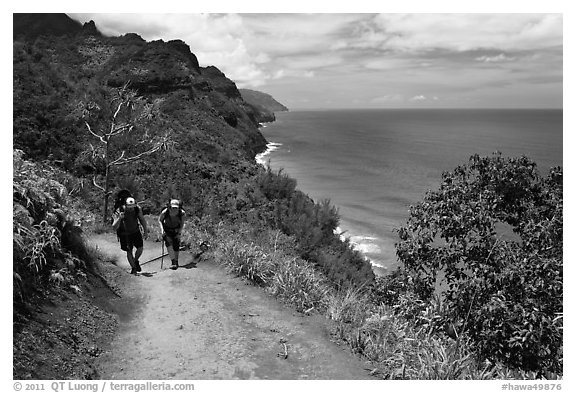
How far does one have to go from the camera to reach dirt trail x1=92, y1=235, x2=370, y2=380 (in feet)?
19.0

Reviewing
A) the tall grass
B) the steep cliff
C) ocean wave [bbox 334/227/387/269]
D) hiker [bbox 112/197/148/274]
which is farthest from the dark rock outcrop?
the tall grass

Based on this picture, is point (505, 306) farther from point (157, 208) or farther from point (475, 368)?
point (157, 208)

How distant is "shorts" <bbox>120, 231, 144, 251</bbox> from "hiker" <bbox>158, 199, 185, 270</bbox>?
0.64 m

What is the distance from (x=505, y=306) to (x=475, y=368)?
0.98 m

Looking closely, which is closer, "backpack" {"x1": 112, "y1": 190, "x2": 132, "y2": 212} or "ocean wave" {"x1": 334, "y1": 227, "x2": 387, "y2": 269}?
"backpack" {"x1": 112, "y1": 190, "x2": 132, "y2": 212}

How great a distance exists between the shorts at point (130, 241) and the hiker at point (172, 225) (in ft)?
2.09

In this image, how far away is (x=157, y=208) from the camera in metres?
22.6

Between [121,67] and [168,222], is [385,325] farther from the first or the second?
[121,67]

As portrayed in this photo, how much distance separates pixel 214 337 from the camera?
21.7ft

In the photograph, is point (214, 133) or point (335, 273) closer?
point (335, 273)

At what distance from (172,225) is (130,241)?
3.15ft

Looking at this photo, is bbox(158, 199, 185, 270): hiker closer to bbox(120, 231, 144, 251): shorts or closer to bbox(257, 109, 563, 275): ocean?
bbox(120, 231, 144, 251): shorts

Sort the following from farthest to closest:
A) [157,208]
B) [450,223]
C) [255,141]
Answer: [255,141] < [157,208] < [450,223]
